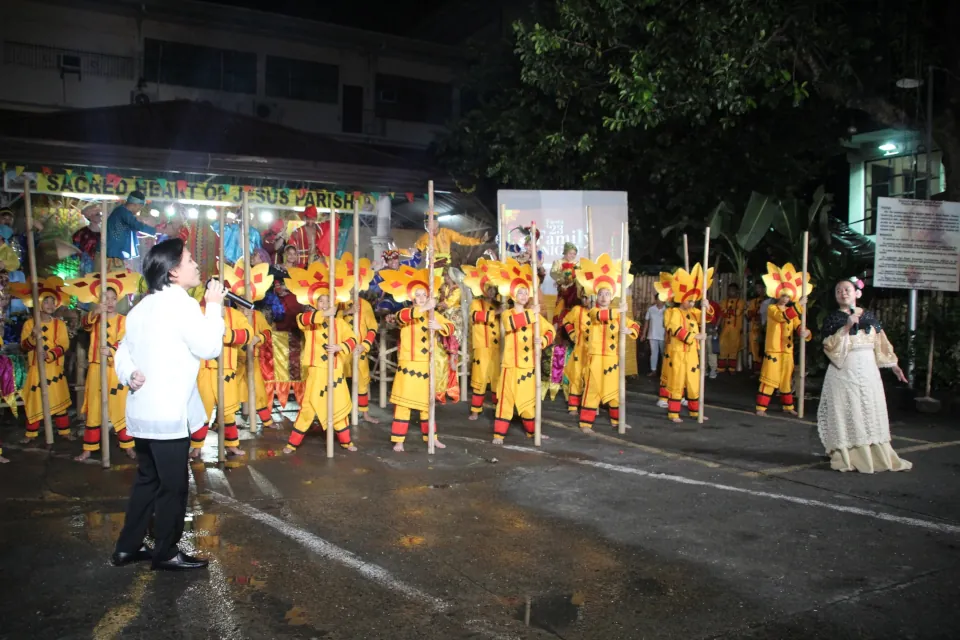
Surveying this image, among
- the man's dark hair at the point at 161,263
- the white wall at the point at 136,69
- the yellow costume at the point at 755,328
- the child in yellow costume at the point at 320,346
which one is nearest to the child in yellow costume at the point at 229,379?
the child in yellow costume at the point at 320,346

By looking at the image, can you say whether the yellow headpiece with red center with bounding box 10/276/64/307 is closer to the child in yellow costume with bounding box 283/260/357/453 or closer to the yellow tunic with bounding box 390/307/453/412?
the child in yellow costume with bounding box 283/260/357/453

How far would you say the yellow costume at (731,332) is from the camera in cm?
1518

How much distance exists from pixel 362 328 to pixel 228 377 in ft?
5.77

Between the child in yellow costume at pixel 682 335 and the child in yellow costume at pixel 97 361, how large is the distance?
632cm

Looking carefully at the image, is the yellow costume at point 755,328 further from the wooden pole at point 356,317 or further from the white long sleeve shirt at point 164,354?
the white long sleeve shirt at point 164,354

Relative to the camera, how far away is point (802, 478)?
7.06 metres

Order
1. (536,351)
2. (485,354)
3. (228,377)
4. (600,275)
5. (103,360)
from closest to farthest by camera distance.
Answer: (103,360)
(228,377)
(536,351)
(600,275)
(485,354)

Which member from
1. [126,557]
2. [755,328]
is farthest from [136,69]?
[126,557]

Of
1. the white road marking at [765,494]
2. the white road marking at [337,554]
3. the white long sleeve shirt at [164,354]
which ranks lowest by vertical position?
A: the white road marking at [765,494]

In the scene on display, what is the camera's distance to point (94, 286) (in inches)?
299

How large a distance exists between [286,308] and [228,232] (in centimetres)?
461

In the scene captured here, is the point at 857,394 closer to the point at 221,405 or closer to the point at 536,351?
the point at 536,351

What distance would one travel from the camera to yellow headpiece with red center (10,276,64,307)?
316 inches

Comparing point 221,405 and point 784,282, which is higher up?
point 784,282
